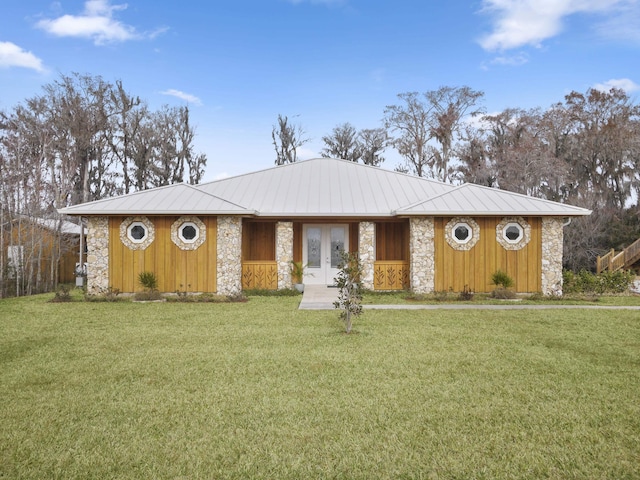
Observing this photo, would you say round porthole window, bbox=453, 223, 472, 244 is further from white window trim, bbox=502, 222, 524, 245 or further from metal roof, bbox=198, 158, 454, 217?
metal roof, bbox=198, 158, 454, 217

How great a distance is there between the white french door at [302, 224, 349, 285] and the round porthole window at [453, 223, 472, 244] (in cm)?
385

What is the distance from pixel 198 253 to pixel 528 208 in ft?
33.9

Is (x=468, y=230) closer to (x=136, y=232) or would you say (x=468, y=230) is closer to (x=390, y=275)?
(x=390, y=275)

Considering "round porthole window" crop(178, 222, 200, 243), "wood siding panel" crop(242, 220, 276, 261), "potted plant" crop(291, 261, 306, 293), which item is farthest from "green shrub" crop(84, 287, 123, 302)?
"potted plant" crop(291, 261, 306, 293)

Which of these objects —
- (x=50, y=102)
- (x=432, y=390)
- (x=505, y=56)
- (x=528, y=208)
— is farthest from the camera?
(x=50, y=102)

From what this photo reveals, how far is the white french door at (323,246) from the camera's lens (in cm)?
1546

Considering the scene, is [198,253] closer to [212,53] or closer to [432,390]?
[212,53]

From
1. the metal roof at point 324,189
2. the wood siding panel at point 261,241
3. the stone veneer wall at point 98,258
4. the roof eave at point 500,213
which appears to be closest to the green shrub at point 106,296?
the stone veneer wall at point 98,258

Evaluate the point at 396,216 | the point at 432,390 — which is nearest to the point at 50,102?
the point at 396,216

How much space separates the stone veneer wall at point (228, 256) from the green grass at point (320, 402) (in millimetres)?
4774

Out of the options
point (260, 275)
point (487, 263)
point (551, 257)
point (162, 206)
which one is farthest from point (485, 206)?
point (162, 206)

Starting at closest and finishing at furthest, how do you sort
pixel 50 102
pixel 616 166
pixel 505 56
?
pixel 505 56 → pixel 50 102 → pixel 616 166

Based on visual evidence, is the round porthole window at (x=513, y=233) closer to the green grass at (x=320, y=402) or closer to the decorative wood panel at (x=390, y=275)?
the decorative wood panel at (x=390, y=275)

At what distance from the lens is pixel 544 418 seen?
13.5 ft
